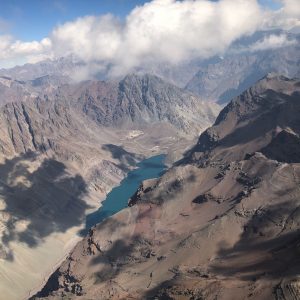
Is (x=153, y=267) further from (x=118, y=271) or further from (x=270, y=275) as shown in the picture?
(x=270, y=275)

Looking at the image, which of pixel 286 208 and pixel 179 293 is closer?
pixel 179 293

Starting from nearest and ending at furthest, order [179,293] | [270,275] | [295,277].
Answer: [295,277] < [270,275] < [179,293]

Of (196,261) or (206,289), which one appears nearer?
(206,289)

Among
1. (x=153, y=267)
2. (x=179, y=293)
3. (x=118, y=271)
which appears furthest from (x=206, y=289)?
(x=118, y=271)

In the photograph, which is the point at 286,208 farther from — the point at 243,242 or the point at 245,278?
the point at 245,278

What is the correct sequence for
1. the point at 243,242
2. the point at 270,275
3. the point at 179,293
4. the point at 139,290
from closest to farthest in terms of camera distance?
the point at 270,275, the point at 179,293, the point at 139,290, the point at 243,242

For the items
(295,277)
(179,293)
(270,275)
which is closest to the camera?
(295,277)

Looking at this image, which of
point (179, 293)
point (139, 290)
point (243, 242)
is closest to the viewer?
point (179, 293)

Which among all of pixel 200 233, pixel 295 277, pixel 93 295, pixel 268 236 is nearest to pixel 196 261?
pixel 200 233
